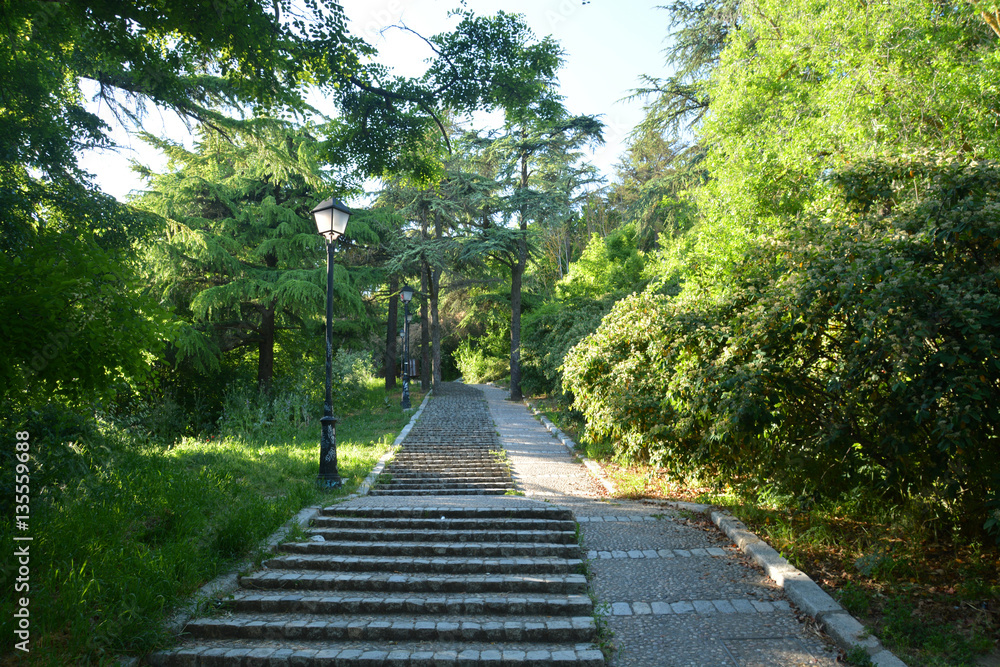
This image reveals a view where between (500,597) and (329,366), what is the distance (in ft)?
17.4

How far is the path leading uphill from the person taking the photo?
4000 millimetres

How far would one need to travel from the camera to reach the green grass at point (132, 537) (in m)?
3.83

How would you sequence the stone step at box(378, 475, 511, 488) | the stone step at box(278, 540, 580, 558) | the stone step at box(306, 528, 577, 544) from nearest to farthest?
1. the stone step at box(278, 540, 580, 558)
2. the stone step at box(306, 528, 577, 544)
3. the stone step at box(378, 475, 511, 488)

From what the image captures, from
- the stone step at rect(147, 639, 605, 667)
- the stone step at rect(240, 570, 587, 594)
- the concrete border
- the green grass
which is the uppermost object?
the green grass

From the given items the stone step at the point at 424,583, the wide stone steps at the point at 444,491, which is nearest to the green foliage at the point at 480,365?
the wide stone steps at the point at 444,491

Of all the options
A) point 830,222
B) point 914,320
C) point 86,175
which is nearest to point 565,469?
point 830,222

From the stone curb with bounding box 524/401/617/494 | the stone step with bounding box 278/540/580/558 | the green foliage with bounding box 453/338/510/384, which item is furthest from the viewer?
the green foliage with bounding box 453/338/510/384

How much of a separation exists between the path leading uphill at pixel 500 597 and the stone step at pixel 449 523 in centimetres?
2

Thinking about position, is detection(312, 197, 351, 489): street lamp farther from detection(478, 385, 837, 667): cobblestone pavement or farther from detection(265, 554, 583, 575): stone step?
detection(478, 385, 837, 667): cobblestone pavement

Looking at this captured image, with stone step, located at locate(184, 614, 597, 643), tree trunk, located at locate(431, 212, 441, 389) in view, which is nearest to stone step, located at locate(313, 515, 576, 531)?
stone step, located at locate(184, 614, 597, 643)

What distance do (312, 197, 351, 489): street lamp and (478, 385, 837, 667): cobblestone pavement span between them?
12.3ft

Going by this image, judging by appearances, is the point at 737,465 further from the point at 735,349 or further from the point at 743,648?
the point at 743,648

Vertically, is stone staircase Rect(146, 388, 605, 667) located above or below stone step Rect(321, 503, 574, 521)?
below

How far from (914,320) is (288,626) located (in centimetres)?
518
